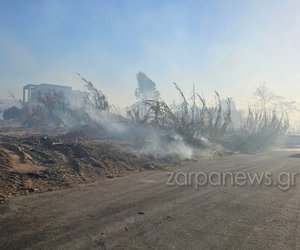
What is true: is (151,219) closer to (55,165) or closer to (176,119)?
(55,165)

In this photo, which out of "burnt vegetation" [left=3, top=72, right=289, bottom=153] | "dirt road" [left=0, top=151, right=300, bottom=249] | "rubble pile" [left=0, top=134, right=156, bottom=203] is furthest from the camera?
"burnt vegetation" [left=3, top=72, right=289, bottom=153]

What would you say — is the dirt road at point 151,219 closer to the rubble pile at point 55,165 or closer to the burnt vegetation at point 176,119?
the rubble pile at point 55,165

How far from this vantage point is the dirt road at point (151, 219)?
20.6 ft

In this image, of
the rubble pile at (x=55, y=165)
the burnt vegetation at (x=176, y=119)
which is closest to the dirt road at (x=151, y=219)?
the rubble pile at (x=55, y=165)

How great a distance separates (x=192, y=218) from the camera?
26.4 feet

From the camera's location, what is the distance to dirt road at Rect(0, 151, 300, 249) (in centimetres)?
627

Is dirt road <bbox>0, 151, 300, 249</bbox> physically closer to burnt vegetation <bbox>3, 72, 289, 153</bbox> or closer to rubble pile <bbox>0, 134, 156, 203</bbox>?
rubble pile <bbox>0, 134, 156, 203</bbox>

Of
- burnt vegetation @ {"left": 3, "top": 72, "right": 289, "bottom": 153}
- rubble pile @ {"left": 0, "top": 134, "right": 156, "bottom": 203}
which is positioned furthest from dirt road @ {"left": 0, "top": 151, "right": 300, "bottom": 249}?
burnt vegetation @ {"left": 3, "top": 72, "right": 289, "bottom": 153}

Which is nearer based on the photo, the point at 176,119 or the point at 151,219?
the point at 151,219

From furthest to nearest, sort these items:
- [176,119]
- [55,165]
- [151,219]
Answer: [176,119], [55,165], [151,219]

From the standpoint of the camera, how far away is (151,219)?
7.80 metres

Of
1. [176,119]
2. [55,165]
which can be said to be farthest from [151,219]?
[176,119]

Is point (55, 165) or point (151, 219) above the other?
point (55, 165)

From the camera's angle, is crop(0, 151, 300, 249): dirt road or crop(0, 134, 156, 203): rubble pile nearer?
crop(0, 151, 300, 249): dirt road
